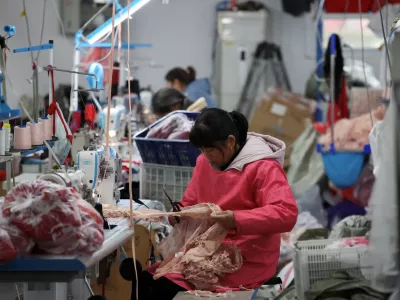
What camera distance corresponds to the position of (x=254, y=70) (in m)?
11.6

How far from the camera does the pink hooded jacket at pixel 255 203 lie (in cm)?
346

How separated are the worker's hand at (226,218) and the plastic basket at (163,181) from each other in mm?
1338

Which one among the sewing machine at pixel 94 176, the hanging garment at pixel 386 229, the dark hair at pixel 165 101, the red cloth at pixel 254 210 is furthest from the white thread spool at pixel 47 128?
the hanging garment at pixel 386 229

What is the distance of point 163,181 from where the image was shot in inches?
194

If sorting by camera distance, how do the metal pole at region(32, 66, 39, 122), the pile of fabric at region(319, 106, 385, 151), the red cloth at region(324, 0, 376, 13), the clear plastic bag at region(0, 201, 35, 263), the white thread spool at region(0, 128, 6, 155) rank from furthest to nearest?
1. the red cloth at region(324, 0, 376, 13)
2. the pile of fabric at region(319, 106, 385, 151)
3. the metal pole at region(32, 66, 39, 122)
4. the white thread spool at region(0, 128, 6, 155)
5. the clear plastic bag at region(0, 201, 35, 263)

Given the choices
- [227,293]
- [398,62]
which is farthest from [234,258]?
[398,62]

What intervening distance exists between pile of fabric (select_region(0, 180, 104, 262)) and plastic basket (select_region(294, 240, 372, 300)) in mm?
2070

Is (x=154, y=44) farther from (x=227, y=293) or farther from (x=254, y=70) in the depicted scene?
(x=227, y=293)

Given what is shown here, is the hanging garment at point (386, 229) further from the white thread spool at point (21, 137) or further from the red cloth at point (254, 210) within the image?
the white thread spool at point (21, 137)

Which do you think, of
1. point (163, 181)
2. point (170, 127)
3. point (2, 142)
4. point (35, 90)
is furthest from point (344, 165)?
point (2, 142)

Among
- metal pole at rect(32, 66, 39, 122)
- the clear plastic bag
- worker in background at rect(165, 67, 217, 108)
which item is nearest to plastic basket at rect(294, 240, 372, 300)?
metal pole at rect(32, 66, 39, 122)

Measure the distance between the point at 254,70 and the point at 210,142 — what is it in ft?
26.7

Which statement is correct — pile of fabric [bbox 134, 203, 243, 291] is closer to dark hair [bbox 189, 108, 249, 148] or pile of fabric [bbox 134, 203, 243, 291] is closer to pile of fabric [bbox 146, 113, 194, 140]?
dark hair [bbox 189, 108, 249, 148]

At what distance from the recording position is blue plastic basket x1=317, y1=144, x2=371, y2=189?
284 inches
